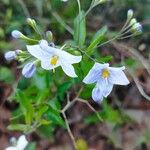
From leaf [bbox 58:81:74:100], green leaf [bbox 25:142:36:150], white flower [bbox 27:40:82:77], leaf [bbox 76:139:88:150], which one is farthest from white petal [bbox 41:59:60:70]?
leaf [bbox 76:139:88:150]

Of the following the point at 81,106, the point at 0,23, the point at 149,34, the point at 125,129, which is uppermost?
the point at 0,23

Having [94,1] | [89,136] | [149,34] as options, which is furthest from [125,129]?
[94,1]

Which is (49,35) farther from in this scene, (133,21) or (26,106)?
(26,106)

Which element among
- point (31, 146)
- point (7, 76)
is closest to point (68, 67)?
point (31, 146)

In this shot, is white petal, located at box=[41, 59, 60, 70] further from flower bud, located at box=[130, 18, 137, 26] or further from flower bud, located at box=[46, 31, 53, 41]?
flower bud, located at box=[130, 18, 137, 26]

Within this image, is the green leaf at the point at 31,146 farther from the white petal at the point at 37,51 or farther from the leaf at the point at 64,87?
the white petal at the point at 37,51

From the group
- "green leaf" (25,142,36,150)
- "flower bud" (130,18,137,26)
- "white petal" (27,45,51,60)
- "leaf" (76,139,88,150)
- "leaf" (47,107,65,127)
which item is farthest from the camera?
"leaf" (76,139,88,150)

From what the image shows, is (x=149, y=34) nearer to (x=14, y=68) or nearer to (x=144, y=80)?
(x=144, y=80)
